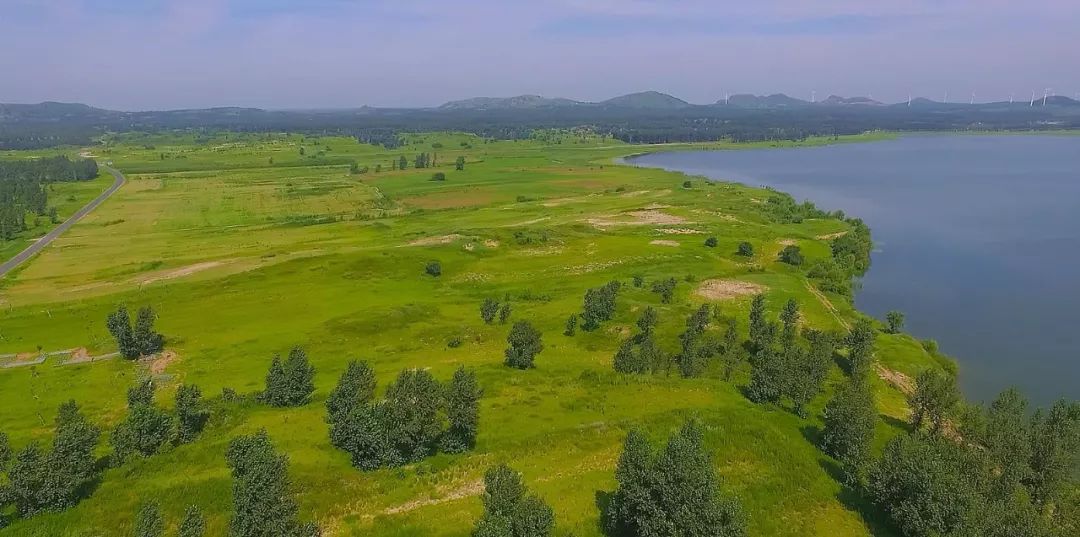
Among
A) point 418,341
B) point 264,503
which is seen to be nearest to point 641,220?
point 418,341

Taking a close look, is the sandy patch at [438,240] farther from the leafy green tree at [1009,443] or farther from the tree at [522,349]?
the leafy green tree at [1009,443]

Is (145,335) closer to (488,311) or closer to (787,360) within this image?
(488,311)

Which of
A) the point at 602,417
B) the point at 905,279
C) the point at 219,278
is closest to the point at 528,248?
the point at 219,278

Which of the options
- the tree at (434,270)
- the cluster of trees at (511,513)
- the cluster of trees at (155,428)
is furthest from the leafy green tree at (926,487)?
the tree at (434,270)

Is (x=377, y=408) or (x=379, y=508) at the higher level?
(x=377, y=408)

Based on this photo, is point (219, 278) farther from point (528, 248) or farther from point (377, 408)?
point (377, 408)

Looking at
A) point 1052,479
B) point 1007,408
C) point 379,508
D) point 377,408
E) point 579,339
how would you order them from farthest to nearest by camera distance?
point 579,339 < point 1007,408 < point 377,408 < point 1052,479 < point 379,508

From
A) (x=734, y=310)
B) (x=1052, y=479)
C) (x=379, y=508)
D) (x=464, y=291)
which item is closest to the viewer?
(x=379, y=508)
